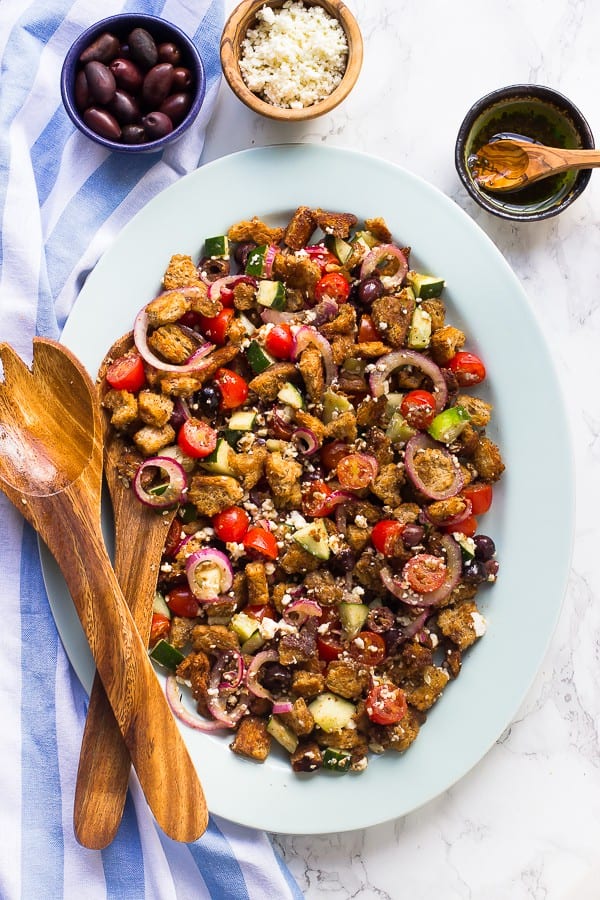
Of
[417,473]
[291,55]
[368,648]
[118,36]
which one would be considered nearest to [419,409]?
[417,473]

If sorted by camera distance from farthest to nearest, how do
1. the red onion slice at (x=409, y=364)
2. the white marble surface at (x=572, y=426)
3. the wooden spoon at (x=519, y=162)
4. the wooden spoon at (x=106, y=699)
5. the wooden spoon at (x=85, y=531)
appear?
the white marble surface at (x=572, y=426)
the wooden spoon at (x=519, y=162)
the red onion slice at (x=409, y=364)
the wooden spoon at (x=106, y=699)
the wooden spoon at (x=85, y=531)

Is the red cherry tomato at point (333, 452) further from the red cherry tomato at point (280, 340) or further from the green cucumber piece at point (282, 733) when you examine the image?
the green cucumber piece at point (282, 733)

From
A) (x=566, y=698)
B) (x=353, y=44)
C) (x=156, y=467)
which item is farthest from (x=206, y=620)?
(x=353, y=44)

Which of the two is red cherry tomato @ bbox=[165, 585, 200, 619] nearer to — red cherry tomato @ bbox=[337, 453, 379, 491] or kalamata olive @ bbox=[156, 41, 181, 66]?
red cherry tomato @ bbox=[337, 453, 379, 491]

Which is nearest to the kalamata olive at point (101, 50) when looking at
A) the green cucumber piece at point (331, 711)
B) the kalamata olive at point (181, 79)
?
the kalamata olive at point (181, 79)

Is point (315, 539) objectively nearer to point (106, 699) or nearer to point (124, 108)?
point (106, 699)

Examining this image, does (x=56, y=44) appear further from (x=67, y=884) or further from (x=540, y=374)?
(x=67, y=884)
